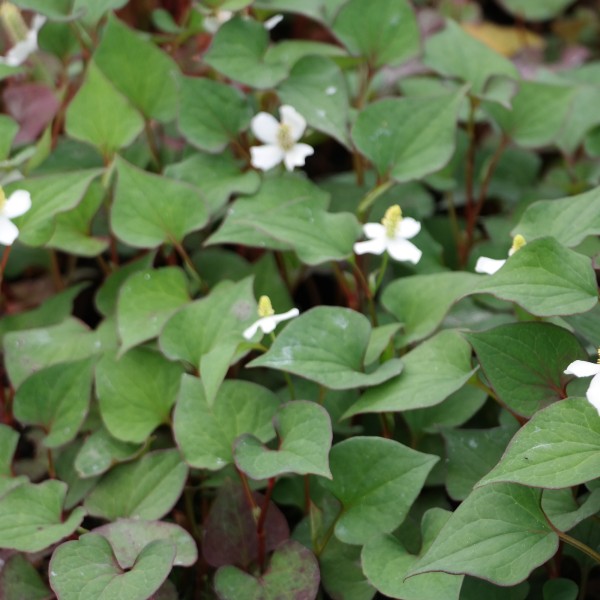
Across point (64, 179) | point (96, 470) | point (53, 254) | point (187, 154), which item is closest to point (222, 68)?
point (187, 154)

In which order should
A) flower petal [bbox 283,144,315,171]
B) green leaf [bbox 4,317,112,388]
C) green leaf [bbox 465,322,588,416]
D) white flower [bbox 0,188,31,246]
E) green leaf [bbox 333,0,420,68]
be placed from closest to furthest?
green leaf [bbox 465,322,588,416], white flower [bbox 0,188,31,246], green leaf [bbox 4,317,112,388], flower petal [bbox 283,144,315,171], green leaf [bbox 333,0,420,68]

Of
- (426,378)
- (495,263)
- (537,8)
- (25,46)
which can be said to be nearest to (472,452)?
(426,378)

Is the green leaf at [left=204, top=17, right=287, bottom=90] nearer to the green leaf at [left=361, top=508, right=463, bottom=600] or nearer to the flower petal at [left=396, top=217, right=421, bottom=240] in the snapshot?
the flower petal at [left=396, top=217, right=421, bottom=240]

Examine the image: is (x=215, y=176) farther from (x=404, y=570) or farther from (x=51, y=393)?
(x=404, y=570)

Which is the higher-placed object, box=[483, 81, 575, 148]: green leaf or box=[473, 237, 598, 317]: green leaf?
box=[473, 237, 598, 317]: green leaf

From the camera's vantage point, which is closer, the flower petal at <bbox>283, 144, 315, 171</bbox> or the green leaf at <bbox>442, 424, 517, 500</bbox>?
the green leaf at <bbox>442, 424, 517, 500</bbox>

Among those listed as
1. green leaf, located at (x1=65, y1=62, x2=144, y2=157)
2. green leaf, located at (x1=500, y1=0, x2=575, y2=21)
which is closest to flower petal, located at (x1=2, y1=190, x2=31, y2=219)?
green leaf, located at (x1=65, y1=62, x2=144, y2=157)

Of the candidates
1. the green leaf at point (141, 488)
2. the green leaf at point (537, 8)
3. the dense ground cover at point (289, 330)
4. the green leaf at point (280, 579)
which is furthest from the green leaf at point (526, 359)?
the green leaf at point (537, 8)

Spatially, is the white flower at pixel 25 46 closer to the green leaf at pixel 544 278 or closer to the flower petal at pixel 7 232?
the flower petal at pixel 7 232
